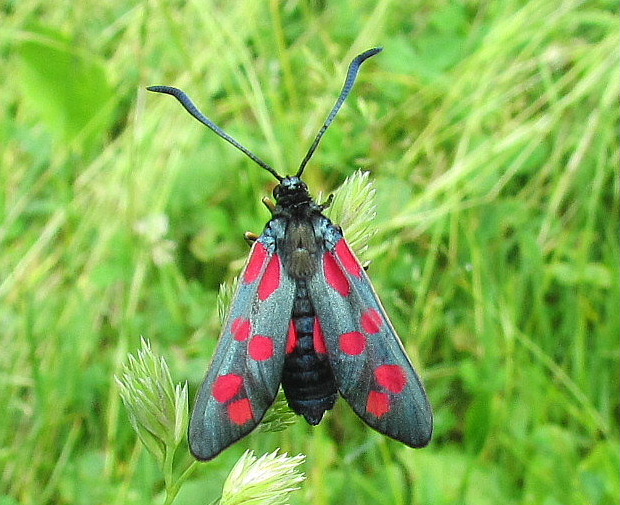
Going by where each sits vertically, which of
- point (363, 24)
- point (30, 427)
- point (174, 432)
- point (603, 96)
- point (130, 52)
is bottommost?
point (174, 432)

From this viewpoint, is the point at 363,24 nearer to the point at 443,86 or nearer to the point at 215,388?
the point at 443,86

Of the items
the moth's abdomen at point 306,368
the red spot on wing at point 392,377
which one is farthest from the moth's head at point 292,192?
the red spot on wing at point 392,377

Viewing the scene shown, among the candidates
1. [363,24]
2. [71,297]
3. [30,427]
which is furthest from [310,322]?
[363,24]

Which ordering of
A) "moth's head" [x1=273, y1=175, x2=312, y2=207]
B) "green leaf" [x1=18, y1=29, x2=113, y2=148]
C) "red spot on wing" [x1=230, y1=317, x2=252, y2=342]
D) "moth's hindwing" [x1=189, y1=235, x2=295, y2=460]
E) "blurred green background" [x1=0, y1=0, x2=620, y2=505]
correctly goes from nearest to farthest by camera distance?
1. "moth's hindwing" [x1=189, y1=235, x2=295, y2=460]
2. "red spot on wing" [x1=230, y1=317, x2=252, y2=342]
3. "moth's head" [x1=273, y1=175, x2=312, y2=207]
4. "blurred green background" [x1=0, y1=0, x2=620, y2=505]
5. "green leaf" [x1=18, y1=29, x2=113, y2=148]

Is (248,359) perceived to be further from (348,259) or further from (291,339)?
(348,259)

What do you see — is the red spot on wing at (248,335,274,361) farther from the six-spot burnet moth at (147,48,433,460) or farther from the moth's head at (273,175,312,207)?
the moth's head at (273,175,312,207)

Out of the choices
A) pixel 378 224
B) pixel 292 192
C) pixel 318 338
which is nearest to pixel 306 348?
pixel 318 338

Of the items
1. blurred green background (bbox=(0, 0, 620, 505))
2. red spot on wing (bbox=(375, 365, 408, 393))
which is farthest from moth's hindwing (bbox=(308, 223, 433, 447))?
blurred green background (bbox=(0, 0, 620, 505))
